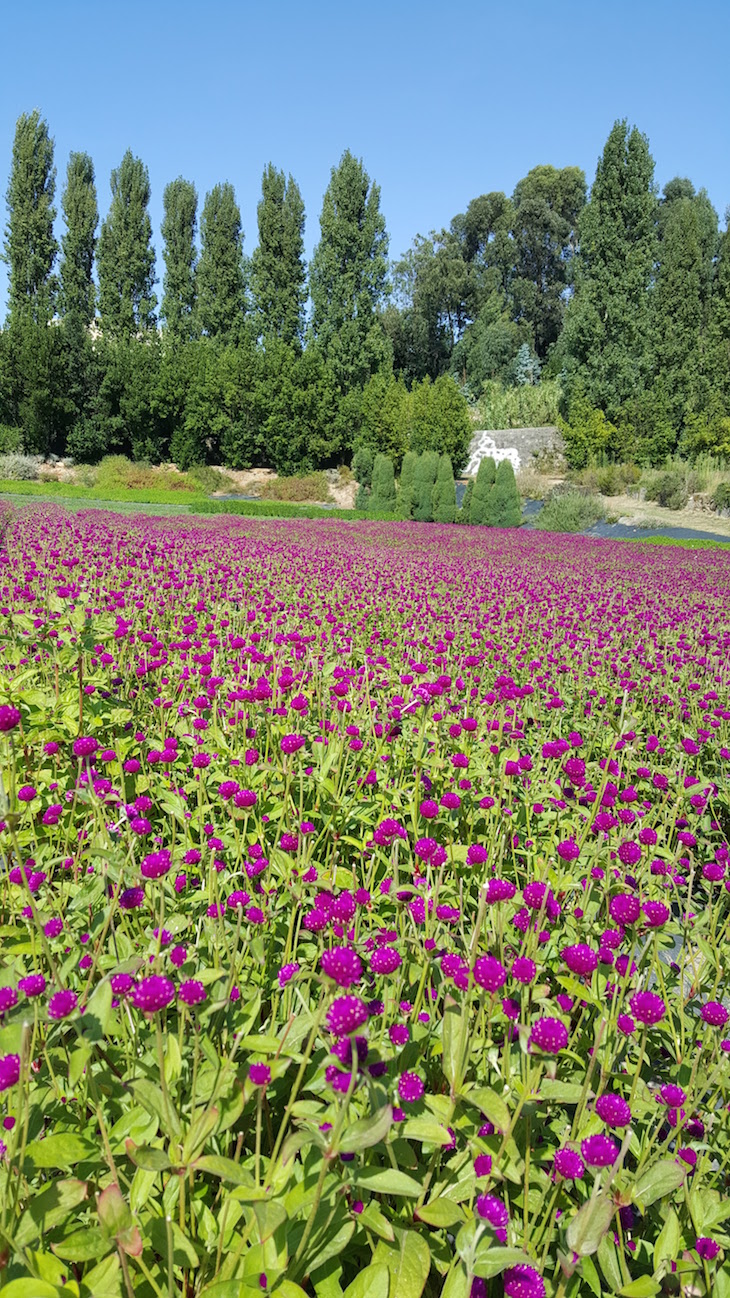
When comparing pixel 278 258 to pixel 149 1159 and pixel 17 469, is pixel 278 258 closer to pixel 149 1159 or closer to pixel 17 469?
pixel 17 469

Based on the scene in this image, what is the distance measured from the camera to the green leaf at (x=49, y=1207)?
102 centimetres

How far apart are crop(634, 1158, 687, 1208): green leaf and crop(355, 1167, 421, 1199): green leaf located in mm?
464

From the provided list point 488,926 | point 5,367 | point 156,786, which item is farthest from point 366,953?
point 5,367

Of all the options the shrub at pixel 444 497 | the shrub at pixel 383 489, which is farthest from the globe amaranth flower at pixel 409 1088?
the shrub at pixel 383 489

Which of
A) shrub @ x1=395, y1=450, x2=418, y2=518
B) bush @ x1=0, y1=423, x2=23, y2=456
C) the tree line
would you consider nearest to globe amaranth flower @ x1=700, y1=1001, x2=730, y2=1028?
shrub @ x1=395, y1=450, x2=418, y2=518

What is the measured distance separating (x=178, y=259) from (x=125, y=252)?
11.9 ft

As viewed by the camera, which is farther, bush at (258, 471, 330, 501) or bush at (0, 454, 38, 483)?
bush at (258, 471, 330, 501)

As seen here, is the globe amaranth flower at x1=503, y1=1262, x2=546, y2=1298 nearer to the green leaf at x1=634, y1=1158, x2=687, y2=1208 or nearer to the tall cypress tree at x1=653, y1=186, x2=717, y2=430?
the green leaf at x1=634, y1=1158, x2=687, y2=1208

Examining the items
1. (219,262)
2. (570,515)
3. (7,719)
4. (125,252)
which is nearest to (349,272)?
(219,262)

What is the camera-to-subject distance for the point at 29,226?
120ft

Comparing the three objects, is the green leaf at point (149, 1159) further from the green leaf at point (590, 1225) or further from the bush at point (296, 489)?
the bush at point (296, 489)

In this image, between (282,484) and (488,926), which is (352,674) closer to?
(488,926)

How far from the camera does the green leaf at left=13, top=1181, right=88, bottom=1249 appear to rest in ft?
3.36

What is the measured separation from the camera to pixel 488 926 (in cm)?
206
